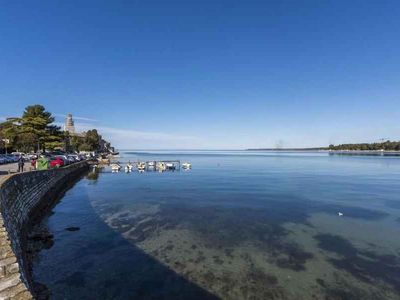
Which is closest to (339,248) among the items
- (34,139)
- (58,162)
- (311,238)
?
(311,238)

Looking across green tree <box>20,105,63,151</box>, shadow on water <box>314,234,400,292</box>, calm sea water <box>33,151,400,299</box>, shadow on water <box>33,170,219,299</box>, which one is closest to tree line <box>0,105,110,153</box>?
green tree <box>20,105,63,151</box>

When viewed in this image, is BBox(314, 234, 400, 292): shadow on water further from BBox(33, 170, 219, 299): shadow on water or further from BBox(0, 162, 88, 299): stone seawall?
BBox(0, 162, 88, 299): stone seawall

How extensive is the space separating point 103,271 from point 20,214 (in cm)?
804

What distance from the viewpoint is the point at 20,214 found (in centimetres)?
1653

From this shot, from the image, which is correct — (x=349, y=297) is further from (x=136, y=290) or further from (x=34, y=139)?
(x=34, y=139)

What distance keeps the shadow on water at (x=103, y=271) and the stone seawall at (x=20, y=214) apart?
115 cm

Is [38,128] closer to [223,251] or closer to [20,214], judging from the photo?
[20,214]

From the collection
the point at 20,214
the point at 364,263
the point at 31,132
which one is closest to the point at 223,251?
the point at 364,263

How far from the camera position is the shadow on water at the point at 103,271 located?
10289 mm

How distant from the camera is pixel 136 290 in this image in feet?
34.5

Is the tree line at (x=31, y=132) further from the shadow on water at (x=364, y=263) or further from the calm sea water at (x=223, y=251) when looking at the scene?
the shadow on water at (x=364, y=263)

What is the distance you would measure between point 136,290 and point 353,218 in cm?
1797

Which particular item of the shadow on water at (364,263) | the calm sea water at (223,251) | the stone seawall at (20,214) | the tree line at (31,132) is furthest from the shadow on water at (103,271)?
the tree line at (31,132)

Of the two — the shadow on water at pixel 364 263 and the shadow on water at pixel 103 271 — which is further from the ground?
the shadow on water at pixel 103 271
